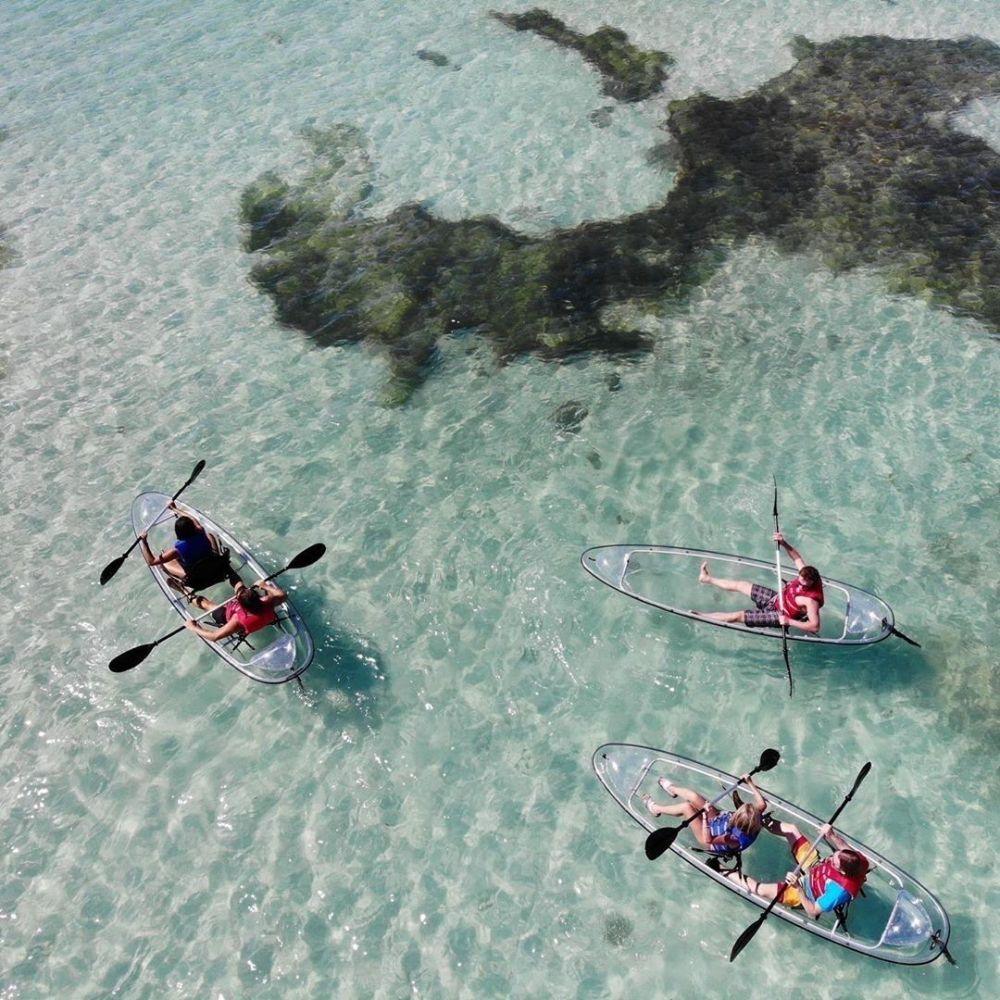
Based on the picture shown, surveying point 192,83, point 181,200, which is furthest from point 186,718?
point 192,83

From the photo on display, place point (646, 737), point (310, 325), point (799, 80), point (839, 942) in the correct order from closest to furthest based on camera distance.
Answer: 1. point (839, 942)
2. point (646, 737)
3. point (310, 325)
4. point (799, 80)

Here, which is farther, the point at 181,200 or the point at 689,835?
the point at 181,200

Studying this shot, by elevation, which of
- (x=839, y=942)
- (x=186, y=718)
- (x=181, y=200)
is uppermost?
(x=181, y=200)

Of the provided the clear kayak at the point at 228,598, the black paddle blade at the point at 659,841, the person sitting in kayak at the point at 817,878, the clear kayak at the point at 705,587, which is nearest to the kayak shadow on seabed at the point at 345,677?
the clear kayak at the point at 228,598

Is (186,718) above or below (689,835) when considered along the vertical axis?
above

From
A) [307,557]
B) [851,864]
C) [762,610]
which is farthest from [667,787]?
[307,557]

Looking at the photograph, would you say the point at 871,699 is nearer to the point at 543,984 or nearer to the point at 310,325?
the point at 543,984

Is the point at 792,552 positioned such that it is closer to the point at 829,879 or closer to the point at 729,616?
the point at 729,616
